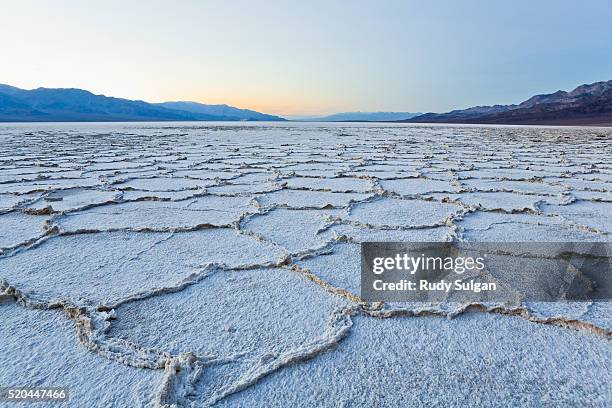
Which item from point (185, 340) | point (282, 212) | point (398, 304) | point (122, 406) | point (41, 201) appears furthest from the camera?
point (41, 201)

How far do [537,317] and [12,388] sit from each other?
0.91 metres

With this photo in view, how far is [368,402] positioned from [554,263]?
769 mm

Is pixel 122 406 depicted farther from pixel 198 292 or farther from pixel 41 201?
pixel 41 201

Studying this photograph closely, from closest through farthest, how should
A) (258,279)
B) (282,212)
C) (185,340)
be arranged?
(185,340) < (258,279) < (282,212)

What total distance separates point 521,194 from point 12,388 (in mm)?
2217

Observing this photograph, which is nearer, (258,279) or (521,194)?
(258,279)

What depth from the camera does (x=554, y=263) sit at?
1.10m

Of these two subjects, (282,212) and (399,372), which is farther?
(282,212)

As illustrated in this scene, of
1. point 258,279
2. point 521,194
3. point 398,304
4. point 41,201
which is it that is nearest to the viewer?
point 398,304

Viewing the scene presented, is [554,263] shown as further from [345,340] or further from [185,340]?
[185,340]

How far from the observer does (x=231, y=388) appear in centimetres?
62

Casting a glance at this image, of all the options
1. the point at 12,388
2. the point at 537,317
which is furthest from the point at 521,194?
the point at 12,388

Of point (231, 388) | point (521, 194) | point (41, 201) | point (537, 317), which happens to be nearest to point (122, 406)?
point (231, 388)

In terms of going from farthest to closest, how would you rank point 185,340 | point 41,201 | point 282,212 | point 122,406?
point 41,201
point 282,212
point 185,340
point 122,406
